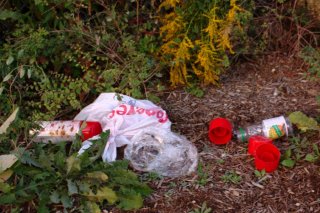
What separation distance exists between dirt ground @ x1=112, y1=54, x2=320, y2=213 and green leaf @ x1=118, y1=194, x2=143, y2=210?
0.31 ft

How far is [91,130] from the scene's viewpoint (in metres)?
3.30

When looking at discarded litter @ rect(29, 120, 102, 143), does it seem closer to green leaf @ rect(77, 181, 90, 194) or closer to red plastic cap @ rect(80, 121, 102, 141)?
red plastic cap @ rect(80, 121, 102, 141)

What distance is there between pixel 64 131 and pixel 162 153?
636 mm

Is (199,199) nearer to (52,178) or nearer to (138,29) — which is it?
(52,178)

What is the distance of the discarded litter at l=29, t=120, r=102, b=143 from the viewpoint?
329 centimetres

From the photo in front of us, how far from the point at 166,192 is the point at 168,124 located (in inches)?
23.6

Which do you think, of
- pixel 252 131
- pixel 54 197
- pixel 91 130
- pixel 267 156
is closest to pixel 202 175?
pixel 267 156

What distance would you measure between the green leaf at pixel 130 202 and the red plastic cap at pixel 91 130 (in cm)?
60

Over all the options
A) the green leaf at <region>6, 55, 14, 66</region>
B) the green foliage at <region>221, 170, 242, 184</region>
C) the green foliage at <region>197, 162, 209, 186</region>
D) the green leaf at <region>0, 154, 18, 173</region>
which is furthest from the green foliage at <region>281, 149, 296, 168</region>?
the green leaf at <region>6, 55, 14, 66</region>

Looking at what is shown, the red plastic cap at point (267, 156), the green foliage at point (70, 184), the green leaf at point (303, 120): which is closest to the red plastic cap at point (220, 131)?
the red plastic cap at point (267, 156)

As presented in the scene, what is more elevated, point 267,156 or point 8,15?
point 8,15

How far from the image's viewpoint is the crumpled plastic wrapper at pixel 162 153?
10.3 ft

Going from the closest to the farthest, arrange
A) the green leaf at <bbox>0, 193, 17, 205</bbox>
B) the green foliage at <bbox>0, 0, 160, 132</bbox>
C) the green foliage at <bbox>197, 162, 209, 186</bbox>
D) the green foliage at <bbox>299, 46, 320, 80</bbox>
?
the green leaf at <bbox>0, 193, 17, 205</bbox> < the green foliage at <bbox>197, 162, 209, 186</bbox> < the green foliage at <bbox>0, 0, 160, 132</bbox> < the green foliage at <bbox>299, 46, 320, 80</bbox>

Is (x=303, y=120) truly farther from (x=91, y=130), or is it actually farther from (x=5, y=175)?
(x=5, y=175)
